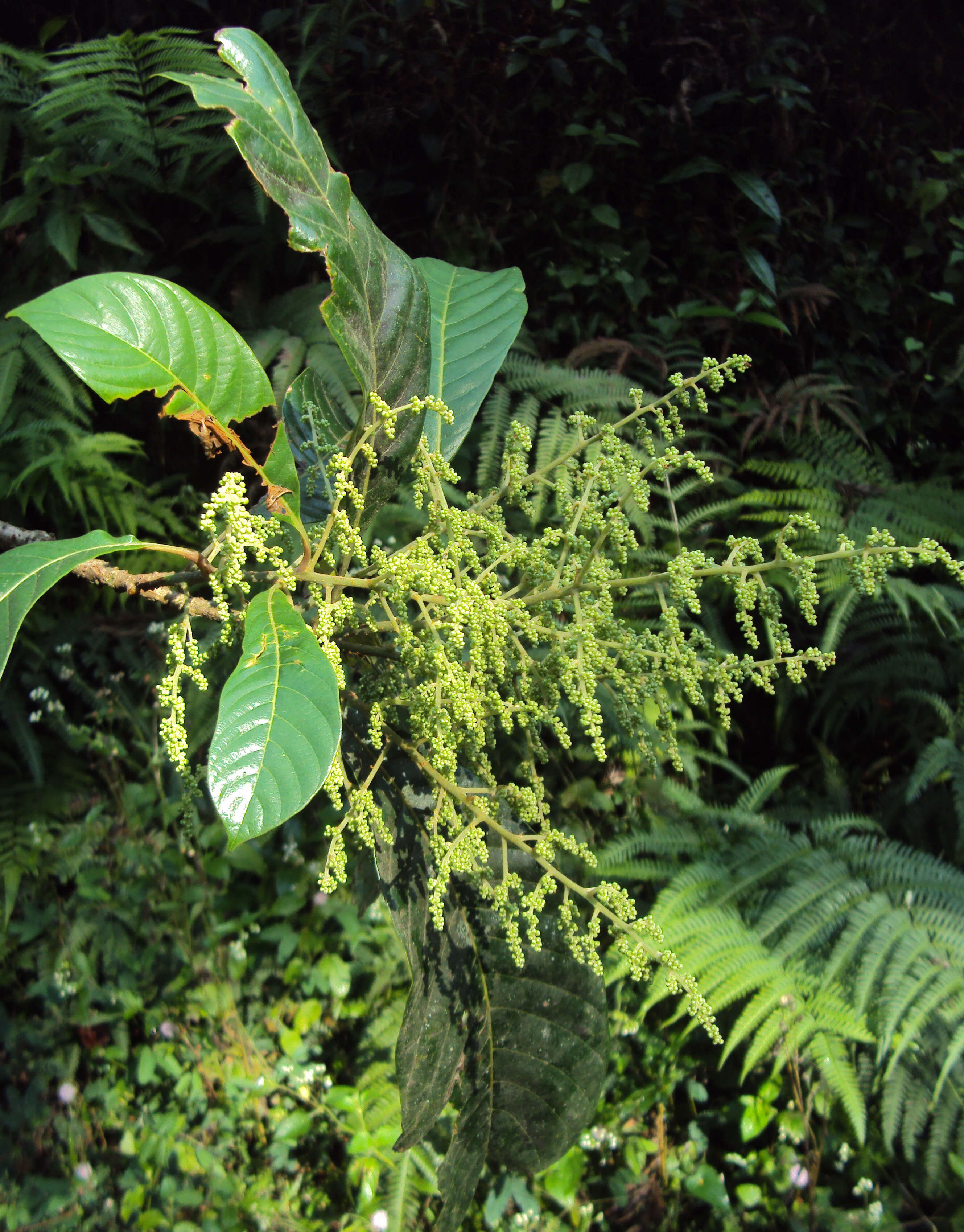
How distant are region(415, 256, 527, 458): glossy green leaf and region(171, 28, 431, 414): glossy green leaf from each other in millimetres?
92

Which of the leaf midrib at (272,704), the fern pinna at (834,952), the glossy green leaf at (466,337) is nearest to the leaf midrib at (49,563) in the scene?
the leaf midrib at (272,704)

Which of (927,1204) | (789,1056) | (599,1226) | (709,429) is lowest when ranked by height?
(599,1226)

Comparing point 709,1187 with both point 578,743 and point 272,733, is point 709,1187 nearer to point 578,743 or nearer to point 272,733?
point 578,743

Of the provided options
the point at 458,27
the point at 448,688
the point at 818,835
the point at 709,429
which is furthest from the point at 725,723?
the point at 458,27

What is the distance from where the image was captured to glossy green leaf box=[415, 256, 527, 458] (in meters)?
0.88

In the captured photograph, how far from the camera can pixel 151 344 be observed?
0.60 meters

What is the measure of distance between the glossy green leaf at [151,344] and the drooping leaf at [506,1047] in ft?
1.88

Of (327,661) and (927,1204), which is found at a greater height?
(327,661)

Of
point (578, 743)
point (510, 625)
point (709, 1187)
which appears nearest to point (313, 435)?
point (510, 625)

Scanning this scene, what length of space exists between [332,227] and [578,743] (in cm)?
156

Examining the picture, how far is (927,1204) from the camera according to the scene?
1.87 meters

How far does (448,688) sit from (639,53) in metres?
2.55

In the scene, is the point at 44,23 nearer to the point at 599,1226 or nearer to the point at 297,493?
the point at 297,493

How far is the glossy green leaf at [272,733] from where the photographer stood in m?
0.48
